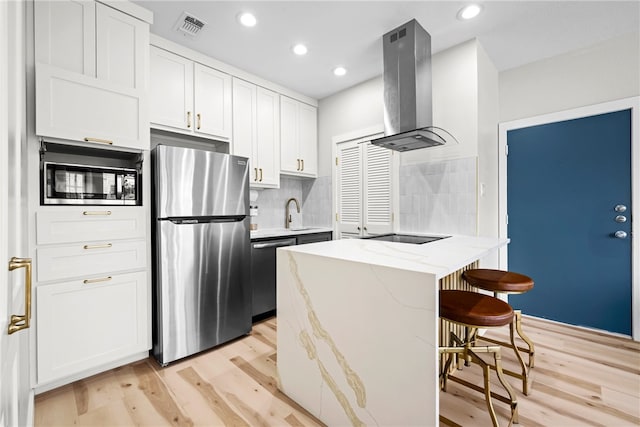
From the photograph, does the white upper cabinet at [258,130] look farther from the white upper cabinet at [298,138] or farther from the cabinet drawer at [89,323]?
the cabinet drawer at [89,323]

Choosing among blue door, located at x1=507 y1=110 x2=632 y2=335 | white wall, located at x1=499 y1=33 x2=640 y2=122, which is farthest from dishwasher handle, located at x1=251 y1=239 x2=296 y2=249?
white wall, located at x1=499 y1=33 x2=640 y2=122

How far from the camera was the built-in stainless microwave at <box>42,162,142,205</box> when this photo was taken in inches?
68.6

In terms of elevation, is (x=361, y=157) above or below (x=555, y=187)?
above

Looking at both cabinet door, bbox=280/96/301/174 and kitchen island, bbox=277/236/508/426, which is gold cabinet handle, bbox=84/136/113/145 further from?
cabinet door, bbox=280/96/301/174

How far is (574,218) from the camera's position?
8.73 ft

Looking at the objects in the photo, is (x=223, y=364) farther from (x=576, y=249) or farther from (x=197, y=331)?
(x=576, y=249)

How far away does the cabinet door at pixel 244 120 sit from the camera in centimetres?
295

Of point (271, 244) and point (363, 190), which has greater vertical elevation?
point (363, 190)

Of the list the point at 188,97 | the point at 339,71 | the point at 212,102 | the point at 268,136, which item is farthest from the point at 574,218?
the point at 188,97

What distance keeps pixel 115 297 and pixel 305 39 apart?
2.51 metres

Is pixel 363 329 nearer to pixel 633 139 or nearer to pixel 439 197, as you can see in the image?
pixel 439 197

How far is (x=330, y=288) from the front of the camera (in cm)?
145

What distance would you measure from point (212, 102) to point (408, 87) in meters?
1.81

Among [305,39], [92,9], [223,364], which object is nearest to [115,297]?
[223,364]
